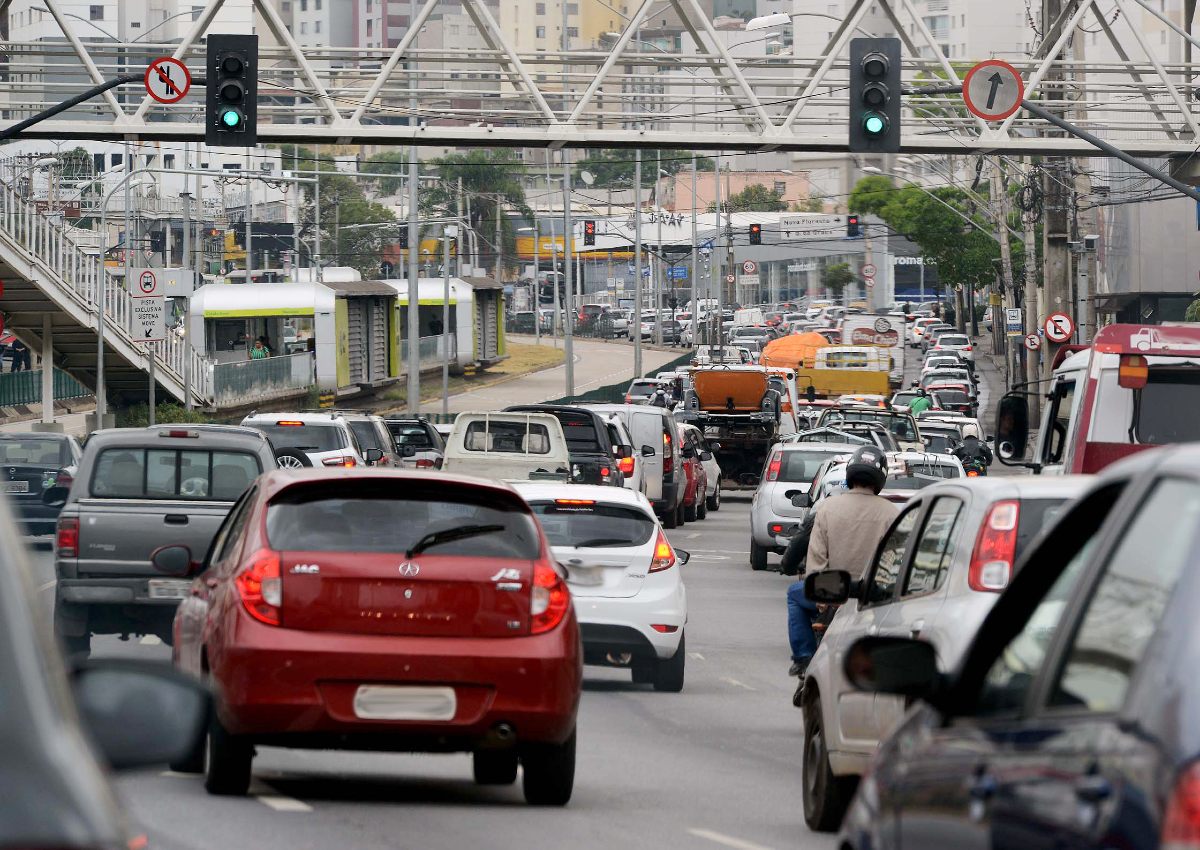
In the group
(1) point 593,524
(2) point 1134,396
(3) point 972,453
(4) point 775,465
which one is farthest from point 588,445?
(1) point 593,524

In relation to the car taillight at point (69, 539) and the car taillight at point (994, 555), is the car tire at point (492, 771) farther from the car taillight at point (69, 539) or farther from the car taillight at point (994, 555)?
the car taillight at point (69, 539)

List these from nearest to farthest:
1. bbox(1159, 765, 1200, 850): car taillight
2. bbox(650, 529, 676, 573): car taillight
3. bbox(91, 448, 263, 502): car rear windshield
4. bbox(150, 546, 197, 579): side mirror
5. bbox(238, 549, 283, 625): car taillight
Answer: bbox(1159, 765, 1200, 850): car taillight
bbox(238, 549, 283, 625): car taillight
bbox(150, 546, 197, 579): side mirror
bbox(650, 529, 676, 573): car taillight
bbox(91, 448, 263, 502): car rear windshield

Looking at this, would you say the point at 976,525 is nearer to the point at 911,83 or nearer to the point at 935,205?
the point at 911,83

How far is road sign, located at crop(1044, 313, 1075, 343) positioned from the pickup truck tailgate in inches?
997

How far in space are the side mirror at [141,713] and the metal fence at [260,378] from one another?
53369 millimetres

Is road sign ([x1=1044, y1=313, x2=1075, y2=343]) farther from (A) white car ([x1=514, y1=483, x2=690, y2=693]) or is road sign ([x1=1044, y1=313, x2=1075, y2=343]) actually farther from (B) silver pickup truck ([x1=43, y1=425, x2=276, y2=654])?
(B) silver pickup truck ([x1=43, y1=425, x2=276, y2=654])

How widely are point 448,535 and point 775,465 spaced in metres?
20.1

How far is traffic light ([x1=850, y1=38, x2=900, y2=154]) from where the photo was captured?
79.3 ft

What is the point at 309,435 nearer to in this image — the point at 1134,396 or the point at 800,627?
the point at 1134,396

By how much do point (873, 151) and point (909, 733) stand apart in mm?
19798

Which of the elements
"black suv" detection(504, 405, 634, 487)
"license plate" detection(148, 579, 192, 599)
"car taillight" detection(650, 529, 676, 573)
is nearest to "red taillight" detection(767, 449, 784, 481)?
"black suv" detection(504, 405, 634, 487)

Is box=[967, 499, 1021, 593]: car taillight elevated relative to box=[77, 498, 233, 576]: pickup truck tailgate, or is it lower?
elevated

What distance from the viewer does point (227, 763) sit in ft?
31.8

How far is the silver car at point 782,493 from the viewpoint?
89.3 ft
